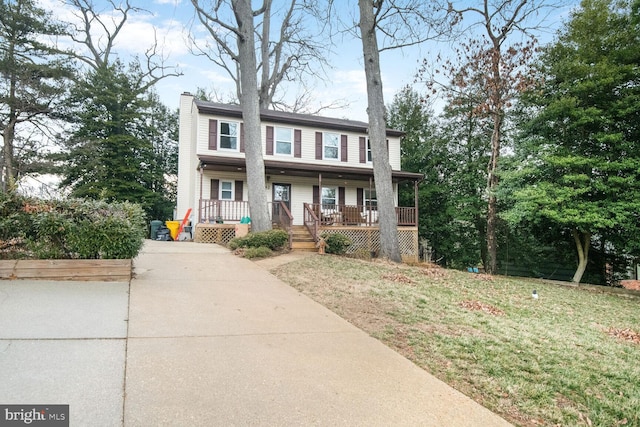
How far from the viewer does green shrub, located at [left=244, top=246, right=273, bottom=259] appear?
980cm

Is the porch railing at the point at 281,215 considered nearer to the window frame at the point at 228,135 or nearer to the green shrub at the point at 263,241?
the green shrub at the point at 263,241

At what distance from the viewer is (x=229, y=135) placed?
17.1m

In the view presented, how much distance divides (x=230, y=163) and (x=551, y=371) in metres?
13.5

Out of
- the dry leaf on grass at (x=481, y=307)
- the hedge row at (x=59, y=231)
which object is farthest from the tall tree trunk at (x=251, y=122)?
the dry leaf on grass at (x=481, y=307)

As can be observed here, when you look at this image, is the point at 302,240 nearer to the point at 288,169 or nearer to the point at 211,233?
the point at 211,233

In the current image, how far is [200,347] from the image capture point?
11.3 ft

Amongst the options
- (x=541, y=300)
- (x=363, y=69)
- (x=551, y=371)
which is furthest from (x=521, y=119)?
(x=551, y=371)

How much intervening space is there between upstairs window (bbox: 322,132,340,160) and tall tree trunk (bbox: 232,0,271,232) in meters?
6.47

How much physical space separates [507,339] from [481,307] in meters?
1.79

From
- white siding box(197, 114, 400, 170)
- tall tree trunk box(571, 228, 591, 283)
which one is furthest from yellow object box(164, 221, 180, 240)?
tall tree trunk box(571, 228, 591, 283)

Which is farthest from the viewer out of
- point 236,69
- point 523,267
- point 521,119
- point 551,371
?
Answer: point 236,69

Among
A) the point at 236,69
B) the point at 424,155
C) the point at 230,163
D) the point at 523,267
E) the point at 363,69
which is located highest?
the point at 236,69

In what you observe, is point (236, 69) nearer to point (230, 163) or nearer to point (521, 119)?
point (230, 163)

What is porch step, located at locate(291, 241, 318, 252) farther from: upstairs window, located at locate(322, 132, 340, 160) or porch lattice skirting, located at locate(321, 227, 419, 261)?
upstairs window, located at locate(322, 132, 340, 160)
